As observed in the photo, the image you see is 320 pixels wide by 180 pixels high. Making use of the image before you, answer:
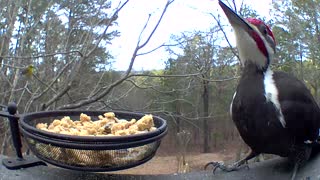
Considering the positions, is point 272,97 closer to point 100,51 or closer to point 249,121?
point 249,121

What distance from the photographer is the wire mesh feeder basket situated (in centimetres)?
73

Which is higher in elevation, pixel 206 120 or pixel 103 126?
pixel 103 126

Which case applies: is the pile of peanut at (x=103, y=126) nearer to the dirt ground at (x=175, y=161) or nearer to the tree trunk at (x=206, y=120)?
the dirt ground at (x=175, y=161)

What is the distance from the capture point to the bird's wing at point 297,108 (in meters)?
0.92

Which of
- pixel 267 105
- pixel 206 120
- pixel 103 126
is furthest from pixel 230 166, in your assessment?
pixel 206 120

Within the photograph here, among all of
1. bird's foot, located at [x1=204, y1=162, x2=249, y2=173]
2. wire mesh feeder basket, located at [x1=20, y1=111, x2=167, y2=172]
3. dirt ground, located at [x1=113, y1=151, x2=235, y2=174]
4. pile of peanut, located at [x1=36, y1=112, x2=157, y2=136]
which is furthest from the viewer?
dirt ground, located at [x1=113, y1=151, x2=235, y2=174]

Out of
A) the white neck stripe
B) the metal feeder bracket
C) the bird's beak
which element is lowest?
the metal feeder bracket

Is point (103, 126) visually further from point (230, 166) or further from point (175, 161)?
point (175, 161)

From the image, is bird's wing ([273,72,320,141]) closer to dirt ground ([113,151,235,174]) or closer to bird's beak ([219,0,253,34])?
bird's beak ([219,0,253,34])

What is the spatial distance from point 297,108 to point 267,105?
0.27 feet

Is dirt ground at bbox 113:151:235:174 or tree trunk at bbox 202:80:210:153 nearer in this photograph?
dirt ground at bbox 113:151:235:174

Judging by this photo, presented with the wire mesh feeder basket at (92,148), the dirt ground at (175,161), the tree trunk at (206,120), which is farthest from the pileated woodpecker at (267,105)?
the tree trunk at (206,120)

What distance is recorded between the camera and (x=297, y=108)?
929mm

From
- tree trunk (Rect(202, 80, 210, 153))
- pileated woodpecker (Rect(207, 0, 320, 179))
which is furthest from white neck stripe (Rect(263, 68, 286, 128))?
tree trunk (Rect(202, 80, 210, 153))
